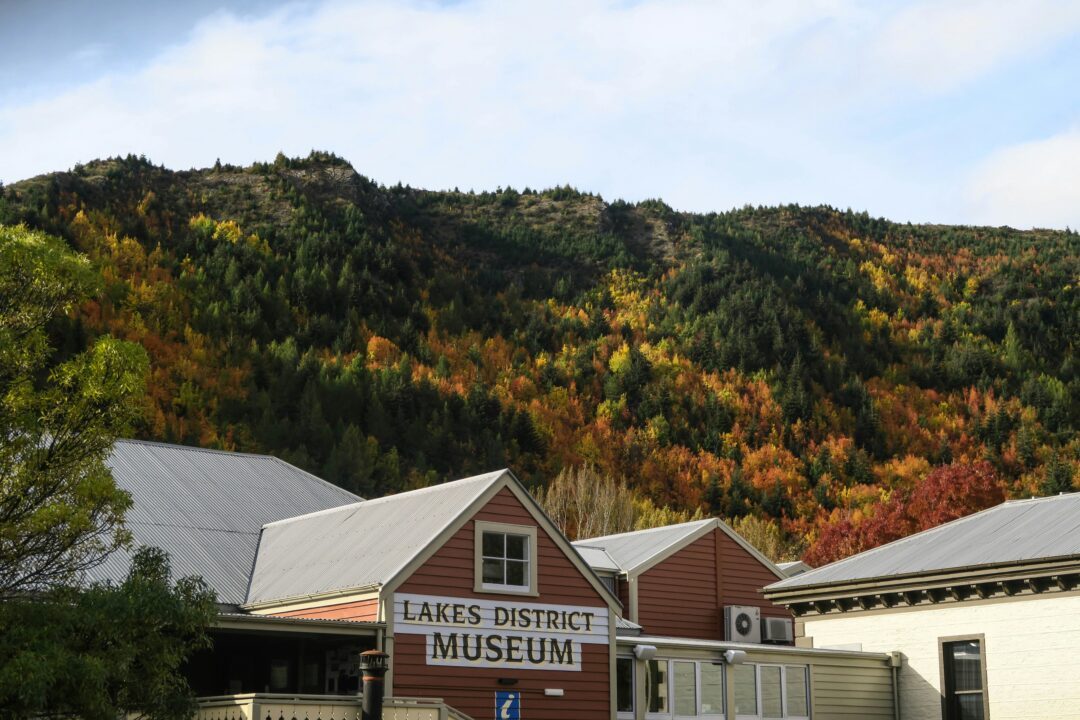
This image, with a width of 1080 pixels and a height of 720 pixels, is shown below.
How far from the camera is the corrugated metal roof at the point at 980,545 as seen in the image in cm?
2961

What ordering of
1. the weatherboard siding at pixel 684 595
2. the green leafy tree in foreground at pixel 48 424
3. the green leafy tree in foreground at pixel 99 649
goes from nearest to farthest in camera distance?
the green leafy tree in foreground at pixel 99 649
the green leafy tree in foreground at pixel 48 424
the weatherboard siding at pixel 684 595

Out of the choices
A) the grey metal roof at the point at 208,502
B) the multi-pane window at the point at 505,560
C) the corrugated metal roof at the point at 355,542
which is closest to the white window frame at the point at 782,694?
the multi-pane window at the point at 505,560

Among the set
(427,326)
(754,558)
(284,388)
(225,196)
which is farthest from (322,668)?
(225,196)

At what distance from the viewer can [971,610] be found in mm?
30484

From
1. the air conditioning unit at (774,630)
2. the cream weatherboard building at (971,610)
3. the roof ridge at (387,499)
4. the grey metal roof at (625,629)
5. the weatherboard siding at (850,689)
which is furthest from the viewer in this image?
the air conditioning unit at (774,630)

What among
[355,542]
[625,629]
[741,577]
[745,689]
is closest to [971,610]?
[745,689]

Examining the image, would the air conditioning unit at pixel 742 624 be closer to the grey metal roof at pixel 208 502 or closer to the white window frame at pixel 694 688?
the white window frame at pixel 694 688

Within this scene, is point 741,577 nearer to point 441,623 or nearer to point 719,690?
point 719,690

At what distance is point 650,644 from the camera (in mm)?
31734

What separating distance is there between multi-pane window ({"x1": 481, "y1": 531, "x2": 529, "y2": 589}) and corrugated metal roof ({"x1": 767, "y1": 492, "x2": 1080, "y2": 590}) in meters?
7.30

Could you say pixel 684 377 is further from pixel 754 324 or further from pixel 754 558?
pixel 754 558

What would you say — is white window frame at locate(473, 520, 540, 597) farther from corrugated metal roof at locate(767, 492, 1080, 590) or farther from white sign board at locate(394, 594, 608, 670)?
corrugated metal roof at locate(767, 492, 1080, 590)

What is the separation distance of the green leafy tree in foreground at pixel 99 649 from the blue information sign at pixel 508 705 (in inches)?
424

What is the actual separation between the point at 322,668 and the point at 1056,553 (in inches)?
612
